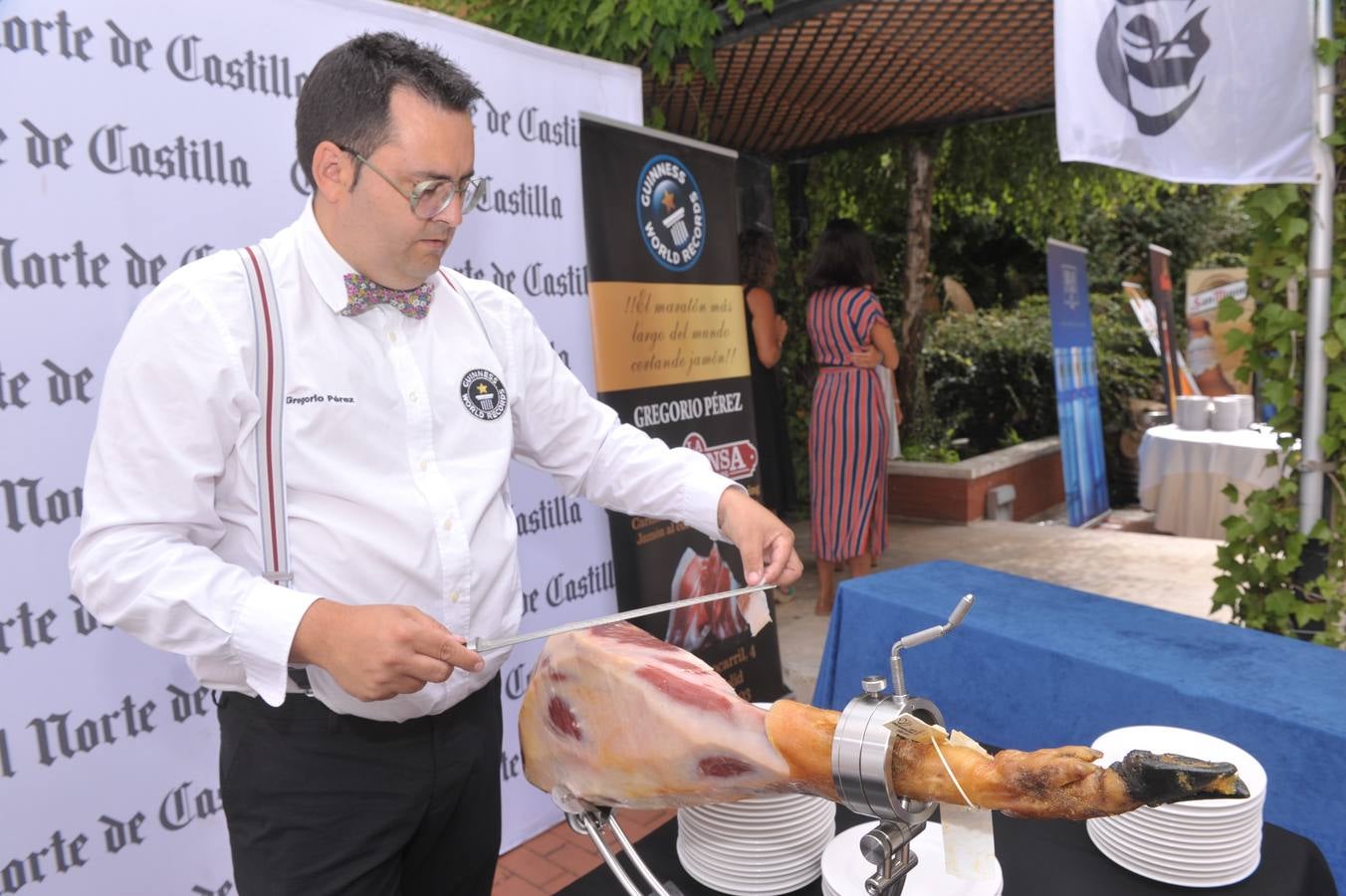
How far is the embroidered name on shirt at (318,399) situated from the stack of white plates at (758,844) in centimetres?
78

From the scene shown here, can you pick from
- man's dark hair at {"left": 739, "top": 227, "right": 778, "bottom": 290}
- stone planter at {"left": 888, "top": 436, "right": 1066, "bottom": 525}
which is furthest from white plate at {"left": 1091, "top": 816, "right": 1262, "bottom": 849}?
stone planter at {"left": 888, "top": 436, "right": 1066, "bottom": 525}

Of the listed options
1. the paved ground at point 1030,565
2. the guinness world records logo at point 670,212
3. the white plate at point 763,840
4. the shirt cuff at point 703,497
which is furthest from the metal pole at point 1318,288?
the white plate at point 763,840

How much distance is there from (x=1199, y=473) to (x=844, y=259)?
2.98 m

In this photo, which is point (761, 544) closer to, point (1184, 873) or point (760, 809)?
point (760, 809)

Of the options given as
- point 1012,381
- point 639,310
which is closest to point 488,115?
point 639,310

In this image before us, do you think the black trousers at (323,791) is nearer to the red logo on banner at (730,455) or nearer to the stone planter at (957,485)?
the red logo on banner at (730,455)

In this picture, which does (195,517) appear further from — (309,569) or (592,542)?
(592,542)

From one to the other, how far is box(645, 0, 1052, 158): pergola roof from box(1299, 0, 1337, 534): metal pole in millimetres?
1520

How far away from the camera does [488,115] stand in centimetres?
295

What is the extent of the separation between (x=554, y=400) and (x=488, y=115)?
154 centimetres

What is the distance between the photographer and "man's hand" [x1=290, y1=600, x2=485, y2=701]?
1.13 metres

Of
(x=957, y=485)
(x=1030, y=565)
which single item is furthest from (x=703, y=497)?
(x=957, y=485)

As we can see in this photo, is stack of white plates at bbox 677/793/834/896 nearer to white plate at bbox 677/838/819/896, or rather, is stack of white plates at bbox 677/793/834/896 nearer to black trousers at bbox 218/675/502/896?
white plate at bbox 677/838/819/896

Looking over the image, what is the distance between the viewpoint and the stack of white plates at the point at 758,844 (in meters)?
1.34
